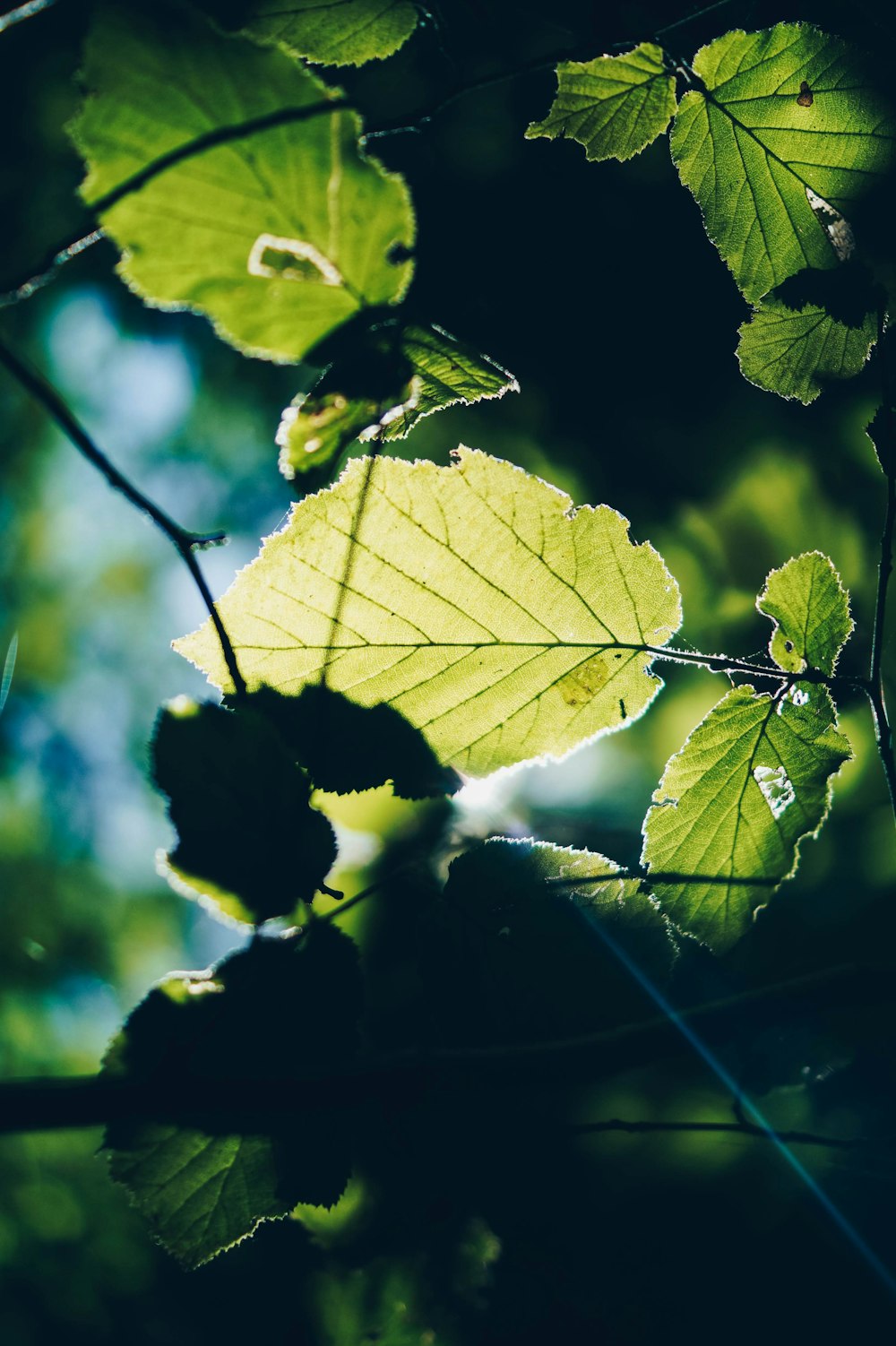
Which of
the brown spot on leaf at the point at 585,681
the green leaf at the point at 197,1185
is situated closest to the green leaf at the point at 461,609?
the brown spot on leaf at the point at 585,681

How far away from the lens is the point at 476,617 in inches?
25.3

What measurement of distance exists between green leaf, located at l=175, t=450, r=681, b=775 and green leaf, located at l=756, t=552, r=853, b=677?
5.1 inches

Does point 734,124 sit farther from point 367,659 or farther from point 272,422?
point 272,422

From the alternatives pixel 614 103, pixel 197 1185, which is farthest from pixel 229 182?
pixel 197 1185

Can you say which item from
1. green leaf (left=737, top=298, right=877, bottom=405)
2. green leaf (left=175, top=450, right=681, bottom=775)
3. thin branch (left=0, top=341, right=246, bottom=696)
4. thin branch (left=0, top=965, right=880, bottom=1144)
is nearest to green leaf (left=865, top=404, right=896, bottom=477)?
green leaf (left=737, top=298, right=877, bottom=405)

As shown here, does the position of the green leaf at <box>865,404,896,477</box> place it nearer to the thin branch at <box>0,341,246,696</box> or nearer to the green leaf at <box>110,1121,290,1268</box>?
the thin branch at <box>0,341,246,696</box>

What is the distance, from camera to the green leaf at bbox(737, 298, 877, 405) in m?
0.64

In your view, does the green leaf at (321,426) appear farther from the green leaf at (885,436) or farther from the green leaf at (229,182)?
the green leaf at (885,436)

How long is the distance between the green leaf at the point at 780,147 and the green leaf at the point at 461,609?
29cm

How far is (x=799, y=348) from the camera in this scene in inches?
25.9

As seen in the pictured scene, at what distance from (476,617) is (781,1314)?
4.32ft

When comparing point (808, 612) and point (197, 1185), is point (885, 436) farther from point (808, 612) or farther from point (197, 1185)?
point (197, 1185)

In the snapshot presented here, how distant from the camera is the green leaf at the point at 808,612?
69 centimetres

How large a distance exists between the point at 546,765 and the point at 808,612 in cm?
31
